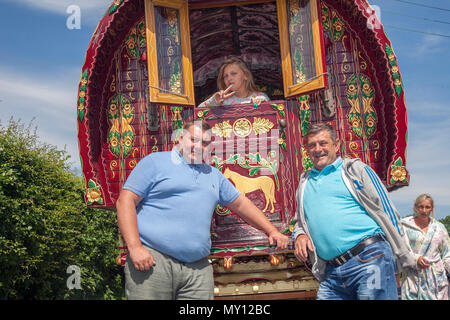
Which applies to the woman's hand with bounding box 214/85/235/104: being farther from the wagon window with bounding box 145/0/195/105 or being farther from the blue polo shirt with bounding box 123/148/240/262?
the blue polo shirt with bounding box 123/148/240/262

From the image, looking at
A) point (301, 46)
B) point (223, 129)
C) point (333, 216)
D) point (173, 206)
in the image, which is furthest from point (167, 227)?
point (301, 46)

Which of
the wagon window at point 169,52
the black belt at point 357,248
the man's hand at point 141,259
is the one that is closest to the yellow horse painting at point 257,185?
the wagon window at point 169,52

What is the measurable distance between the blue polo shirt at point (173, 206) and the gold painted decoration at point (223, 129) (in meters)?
1.10

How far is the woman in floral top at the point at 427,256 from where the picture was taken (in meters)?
4.91

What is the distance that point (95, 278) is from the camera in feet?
33.1

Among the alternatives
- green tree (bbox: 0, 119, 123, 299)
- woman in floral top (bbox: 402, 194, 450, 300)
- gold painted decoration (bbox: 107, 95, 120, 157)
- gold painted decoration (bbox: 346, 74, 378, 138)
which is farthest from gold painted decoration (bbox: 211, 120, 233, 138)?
green tree (bbox: 0, 119, 123, 299)

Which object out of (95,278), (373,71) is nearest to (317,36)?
(373,71)

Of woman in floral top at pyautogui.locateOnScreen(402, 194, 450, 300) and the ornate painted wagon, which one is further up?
the ornate painted wagon

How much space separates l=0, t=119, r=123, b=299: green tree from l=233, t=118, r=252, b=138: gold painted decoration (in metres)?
3.93

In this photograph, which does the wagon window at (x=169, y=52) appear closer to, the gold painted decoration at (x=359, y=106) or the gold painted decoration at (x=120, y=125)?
the gold painted decoration at (x=120, y=125)

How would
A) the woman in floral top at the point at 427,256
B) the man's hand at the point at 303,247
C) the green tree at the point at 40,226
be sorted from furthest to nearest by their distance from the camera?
the green tree at the point at 40,226 → the woman in floral top at the point at 427,256 → the man's hand at the point at 303,247

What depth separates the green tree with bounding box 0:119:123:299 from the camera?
22.0 feet
